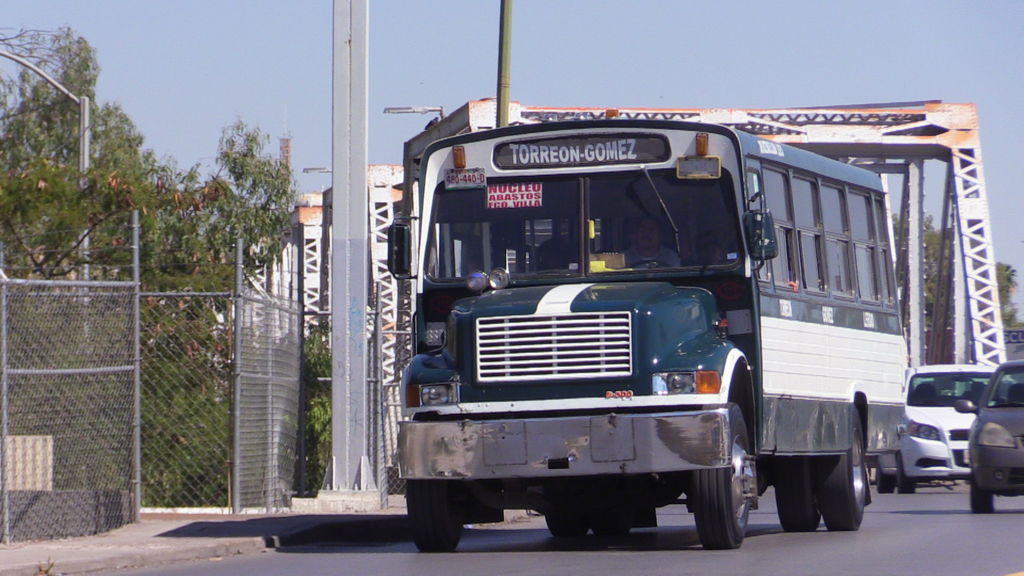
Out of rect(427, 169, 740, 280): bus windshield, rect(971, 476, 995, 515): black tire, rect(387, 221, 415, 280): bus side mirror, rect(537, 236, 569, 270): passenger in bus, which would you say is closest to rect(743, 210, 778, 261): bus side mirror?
rect(427, 169, 740, 280): bus windshield

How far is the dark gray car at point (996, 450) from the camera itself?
1695 cm

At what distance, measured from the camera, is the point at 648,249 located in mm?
12609

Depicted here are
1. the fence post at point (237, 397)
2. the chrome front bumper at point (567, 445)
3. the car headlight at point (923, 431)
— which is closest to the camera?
the chrome front bumper at point (567, 445)

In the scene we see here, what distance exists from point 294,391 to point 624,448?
705 cm

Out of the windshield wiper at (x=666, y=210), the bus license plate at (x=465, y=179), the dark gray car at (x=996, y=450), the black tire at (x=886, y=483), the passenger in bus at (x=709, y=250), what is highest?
the bus license plate at (x=465, y=179)

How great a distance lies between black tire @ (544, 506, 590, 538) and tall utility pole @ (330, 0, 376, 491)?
7.98 feet

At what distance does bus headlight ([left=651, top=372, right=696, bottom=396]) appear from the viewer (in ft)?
38.0

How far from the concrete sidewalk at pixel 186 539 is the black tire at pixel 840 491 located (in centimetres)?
358

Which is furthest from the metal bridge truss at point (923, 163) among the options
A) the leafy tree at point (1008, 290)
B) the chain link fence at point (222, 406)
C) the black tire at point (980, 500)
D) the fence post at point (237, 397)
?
the leafy tree at point (1008, 290)

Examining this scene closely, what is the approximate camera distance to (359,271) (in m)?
16.7

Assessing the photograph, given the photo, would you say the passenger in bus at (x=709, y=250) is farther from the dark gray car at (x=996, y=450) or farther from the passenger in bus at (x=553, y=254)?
the dark gray car at (x=996, y=450)

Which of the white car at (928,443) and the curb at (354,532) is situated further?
the white car at (928,443)

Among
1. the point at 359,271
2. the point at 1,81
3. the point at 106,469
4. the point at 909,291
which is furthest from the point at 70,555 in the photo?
the point at 1,81

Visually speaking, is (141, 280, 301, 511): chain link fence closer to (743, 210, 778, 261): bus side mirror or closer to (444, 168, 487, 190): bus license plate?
(444, 168, 487, 190): bus license plate
